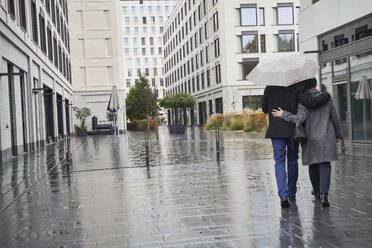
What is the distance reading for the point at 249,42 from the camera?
45.6 metres

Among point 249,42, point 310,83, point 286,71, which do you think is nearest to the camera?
point 286,71

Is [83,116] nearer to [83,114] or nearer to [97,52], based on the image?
[83,114]

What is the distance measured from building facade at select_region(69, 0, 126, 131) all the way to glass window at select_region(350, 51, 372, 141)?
86.2 ft

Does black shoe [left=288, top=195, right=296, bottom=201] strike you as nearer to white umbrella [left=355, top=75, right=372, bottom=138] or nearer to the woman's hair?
the woman's hair

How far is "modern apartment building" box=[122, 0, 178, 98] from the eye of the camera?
326 ft

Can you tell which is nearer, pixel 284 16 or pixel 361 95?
pixel 361 95

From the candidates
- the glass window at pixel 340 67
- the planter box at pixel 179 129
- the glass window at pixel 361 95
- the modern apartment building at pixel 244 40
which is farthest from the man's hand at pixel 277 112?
the modern apartment building at pixel 244 40

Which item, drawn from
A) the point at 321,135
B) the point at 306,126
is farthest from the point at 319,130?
the point at 306,126

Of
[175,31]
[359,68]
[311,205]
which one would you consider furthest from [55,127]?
[175,31]

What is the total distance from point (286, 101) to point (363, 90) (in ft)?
30.3

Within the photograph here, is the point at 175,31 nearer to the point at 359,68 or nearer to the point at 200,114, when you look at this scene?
the point at 200,114

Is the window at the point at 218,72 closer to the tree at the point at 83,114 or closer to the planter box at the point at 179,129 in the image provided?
the tree at the point at 83,114

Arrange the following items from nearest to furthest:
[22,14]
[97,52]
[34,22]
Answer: [22,14], [34,22], [97,52]

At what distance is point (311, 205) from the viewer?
5.36 metres
